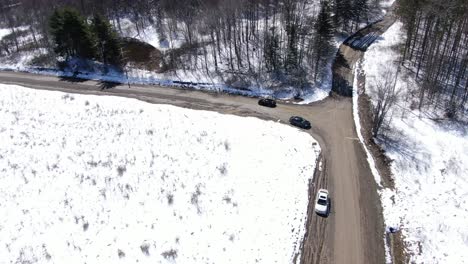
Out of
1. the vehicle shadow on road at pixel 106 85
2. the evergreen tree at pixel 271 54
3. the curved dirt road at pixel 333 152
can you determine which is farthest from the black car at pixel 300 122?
the vehicle shadow on road at pixel 106 85

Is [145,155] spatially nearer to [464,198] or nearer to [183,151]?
[183,151]

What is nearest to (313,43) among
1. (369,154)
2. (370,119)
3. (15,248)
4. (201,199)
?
(370,119)

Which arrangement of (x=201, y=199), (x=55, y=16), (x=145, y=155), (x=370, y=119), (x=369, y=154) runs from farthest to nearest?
1. (x=55, y=16)
2. (x=370, y=119)
3. (x=369, y=154)
4. (x=145, y=155)
5. (x=201, y=199)

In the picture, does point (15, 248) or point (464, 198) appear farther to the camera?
point (464, 198)

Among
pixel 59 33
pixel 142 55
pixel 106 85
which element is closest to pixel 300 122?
pixel 106 85

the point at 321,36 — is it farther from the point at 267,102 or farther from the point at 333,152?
the point at 333,152

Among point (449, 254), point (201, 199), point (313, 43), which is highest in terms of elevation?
point (313, 43)

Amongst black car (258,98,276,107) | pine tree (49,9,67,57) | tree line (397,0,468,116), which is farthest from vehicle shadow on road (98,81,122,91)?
tree line (397,0,468,116)
